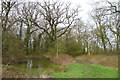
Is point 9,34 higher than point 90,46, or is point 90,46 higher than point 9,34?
point 9,34

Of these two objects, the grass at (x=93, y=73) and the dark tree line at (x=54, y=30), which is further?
the dark tree line at (x=54, y=30)

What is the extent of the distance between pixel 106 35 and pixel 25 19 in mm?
15431

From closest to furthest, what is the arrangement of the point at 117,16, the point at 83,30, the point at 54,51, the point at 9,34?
the point at 117,16, the point at 9,34, the point at 54,51, the point at 83,30

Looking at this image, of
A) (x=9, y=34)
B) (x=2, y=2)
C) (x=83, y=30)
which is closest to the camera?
(x=9, y=34)

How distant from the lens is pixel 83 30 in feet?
90.1

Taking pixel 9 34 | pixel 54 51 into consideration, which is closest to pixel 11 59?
pixel 9 34

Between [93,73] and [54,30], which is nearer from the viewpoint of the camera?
[93,73]

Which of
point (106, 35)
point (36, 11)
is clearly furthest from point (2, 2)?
point (106, 35)

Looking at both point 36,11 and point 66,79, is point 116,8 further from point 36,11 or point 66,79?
point 36,11

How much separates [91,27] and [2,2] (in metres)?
17.5

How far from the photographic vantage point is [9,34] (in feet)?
40.4

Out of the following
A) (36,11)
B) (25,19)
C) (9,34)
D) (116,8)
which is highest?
(36,11)

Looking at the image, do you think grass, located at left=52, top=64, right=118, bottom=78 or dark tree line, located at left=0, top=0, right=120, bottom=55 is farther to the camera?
dark tree line, located at left=0, top=0, right=120, bottom=55

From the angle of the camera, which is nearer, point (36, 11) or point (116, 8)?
point (116, 8)
